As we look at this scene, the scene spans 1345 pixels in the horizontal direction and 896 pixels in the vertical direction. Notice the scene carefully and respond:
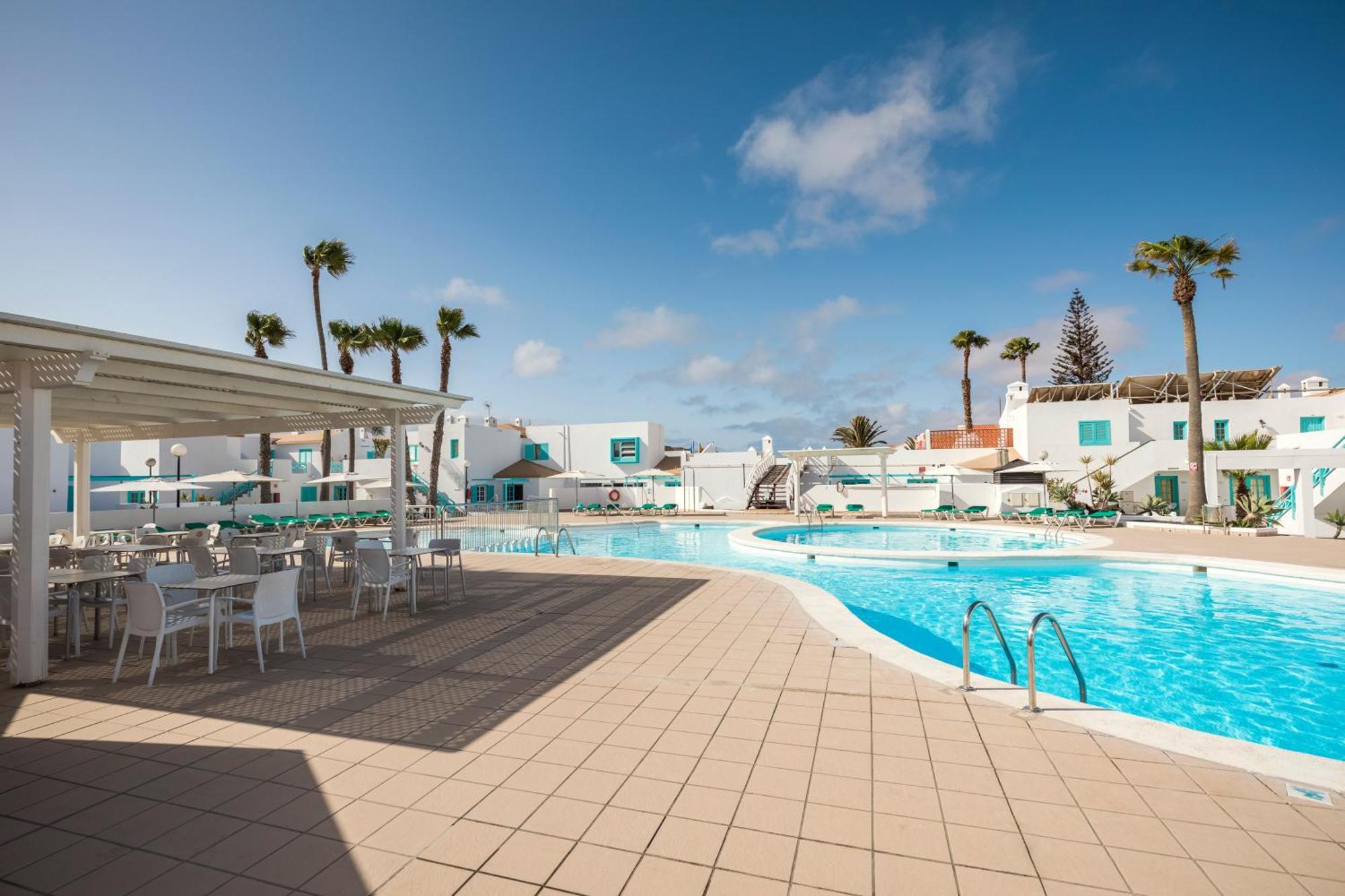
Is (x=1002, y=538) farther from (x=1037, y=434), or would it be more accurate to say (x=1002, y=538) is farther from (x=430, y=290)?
(x=430, y=290)

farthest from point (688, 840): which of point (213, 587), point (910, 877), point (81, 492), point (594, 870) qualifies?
point (81, 492)

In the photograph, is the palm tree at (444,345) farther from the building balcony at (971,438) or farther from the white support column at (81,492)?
the building balcony at (971,438)

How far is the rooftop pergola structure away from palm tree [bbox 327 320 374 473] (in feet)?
36.0

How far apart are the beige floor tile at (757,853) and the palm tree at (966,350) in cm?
3509

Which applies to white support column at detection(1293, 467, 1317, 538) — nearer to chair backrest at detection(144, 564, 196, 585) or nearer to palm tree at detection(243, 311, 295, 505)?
chair backrest at detection(144, 564, 196, 585)

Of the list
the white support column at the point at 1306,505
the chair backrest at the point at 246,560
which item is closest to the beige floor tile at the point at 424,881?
the chair backrest at the point at 246,560

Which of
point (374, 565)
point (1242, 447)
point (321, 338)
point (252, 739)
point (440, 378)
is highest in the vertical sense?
point (321, 338)

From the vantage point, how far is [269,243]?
449 inches

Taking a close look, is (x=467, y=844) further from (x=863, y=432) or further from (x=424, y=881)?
(x=863, y=432)

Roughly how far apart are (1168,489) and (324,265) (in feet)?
107

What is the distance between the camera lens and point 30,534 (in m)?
4.91

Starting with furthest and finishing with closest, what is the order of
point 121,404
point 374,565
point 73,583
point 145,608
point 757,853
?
point 121,404
point 374,565
point 73,583
point 145,608
point 757,853

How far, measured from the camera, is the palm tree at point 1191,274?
17734 mm

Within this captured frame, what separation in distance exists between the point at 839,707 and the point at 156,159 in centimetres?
1234
